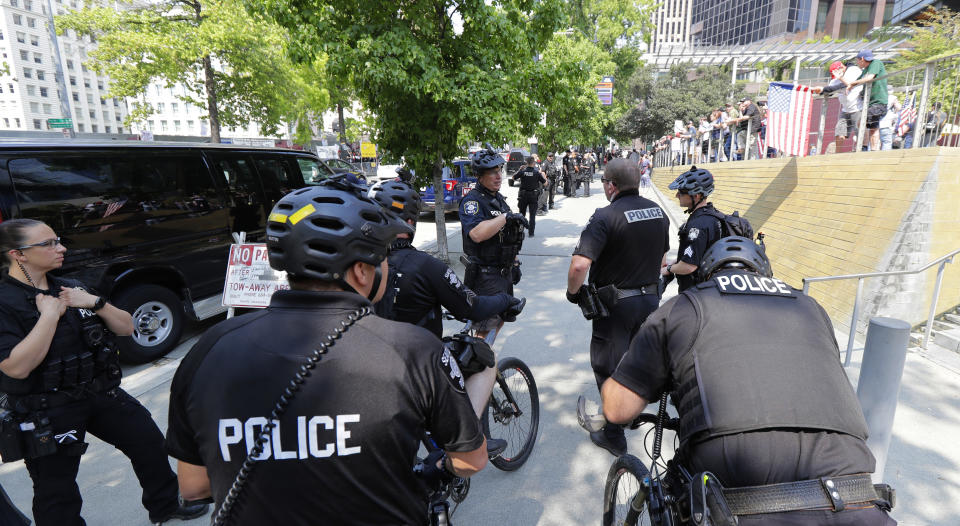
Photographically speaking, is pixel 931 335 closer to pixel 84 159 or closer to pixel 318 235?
pixel 318 235

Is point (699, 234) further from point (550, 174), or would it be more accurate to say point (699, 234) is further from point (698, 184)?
point (550, 174)

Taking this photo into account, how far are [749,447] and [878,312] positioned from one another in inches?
205

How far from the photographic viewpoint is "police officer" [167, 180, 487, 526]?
3.67 feet

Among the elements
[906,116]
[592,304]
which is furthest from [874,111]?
[592,304]

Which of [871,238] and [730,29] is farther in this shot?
[730,29]

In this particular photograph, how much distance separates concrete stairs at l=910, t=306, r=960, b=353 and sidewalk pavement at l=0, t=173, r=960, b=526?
0.53 feet

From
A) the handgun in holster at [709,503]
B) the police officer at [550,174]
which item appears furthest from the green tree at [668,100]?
the handgun in holster at [709,503]

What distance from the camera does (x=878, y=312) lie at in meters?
5.30

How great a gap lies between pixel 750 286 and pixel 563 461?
7.29 ft

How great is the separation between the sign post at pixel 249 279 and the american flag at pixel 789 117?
8331 mm

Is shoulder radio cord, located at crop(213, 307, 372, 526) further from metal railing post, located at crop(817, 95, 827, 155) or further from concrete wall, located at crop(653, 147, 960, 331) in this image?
metal railing post, located at crop(817, 95, 827, 155)

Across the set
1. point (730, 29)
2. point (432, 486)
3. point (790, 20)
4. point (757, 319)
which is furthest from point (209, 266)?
point (730, 29)

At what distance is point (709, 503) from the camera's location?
148cm

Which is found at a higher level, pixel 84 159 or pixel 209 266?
pixel 84 159
